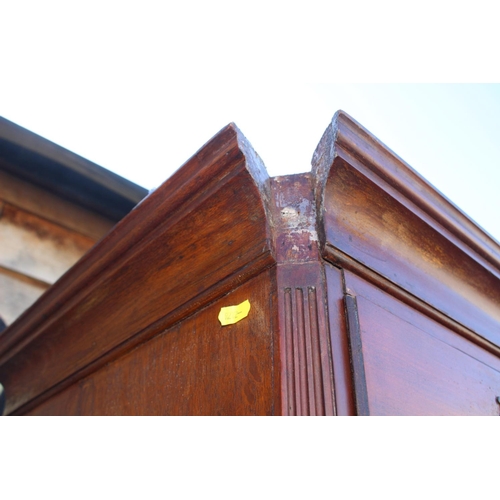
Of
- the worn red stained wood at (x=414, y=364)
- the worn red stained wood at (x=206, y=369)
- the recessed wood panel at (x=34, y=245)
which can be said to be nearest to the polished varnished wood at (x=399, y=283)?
the worn red stained wood at (x=414, y=364)

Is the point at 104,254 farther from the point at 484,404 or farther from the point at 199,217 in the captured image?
the point at 484,404

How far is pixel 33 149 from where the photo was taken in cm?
187

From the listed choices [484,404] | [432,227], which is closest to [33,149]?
[432,227]

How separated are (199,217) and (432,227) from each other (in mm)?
428

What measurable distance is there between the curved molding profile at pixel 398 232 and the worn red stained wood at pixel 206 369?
0.15 meters

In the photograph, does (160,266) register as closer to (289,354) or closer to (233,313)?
(233,313)

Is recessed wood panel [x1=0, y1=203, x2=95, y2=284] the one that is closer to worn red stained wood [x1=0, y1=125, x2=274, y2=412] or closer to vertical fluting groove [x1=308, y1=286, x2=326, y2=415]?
worn red stained wood [x1=0, y1=125, x2=274, y2=412]

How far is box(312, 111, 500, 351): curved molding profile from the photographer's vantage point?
3.01 feet

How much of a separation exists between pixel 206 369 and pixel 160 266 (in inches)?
10.1

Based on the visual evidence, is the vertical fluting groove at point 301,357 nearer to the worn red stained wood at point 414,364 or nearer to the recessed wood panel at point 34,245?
the worn red stained wood at point 414,364

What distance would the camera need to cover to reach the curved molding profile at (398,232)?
36.1 inches

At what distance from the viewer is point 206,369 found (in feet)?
3.04

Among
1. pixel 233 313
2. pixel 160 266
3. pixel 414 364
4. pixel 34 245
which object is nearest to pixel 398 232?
pixel 414 364

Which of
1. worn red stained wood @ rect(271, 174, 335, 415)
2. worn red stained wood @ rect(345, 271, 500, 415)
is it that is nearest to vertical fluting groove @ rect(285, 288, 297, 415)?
worn red stained wood @ rect(271, 174, 335, 415)
